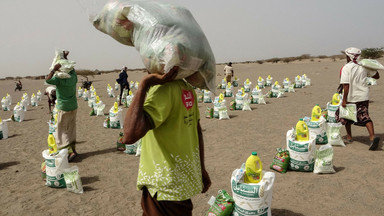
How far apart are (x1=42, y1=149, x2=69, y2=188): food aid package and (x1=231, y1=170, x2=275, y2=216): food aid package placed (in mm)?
2640

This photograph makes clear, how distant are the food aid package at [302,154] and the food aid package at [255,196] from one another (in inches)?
66.6

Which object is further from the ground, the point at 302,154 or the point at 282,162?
the point at 302,154

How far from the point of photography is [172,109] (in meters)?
1.68

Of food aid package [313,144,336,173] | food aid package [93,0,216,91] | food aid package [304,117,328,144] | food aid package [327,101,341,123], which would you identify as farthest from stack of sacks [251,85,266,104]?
food aid package [93,0,216,91]

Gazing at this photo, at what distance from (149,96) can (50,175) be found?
3485 millimetres

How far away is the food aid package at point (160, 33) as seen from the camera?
1.59 metres

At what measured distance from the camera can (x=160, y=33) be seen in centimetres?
162

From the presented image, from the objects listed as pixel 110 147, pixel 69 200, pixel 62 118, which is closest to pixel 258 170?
pixel 69 200

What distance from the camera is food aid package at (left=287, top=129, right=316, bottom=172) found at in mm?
4469

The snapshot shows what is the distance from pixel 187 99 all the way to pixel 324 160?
343cm

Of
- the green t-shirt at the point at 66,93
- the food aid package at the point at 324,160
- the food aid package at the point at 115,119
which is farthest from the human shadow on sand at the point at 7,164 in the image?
the food aid package at the point at 324,160

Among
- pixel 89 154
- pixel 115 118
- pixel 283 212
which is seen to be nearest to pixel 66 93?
pixel 89 154

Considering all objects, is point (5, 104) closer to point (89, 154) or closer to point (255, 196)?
point (89, 154)

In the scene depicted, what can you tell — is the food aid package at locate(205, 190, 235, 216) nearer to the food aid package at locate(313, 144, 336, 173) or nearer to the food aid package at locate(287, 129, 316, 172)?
the food aid package at locate(287, 129, 316, 172)
